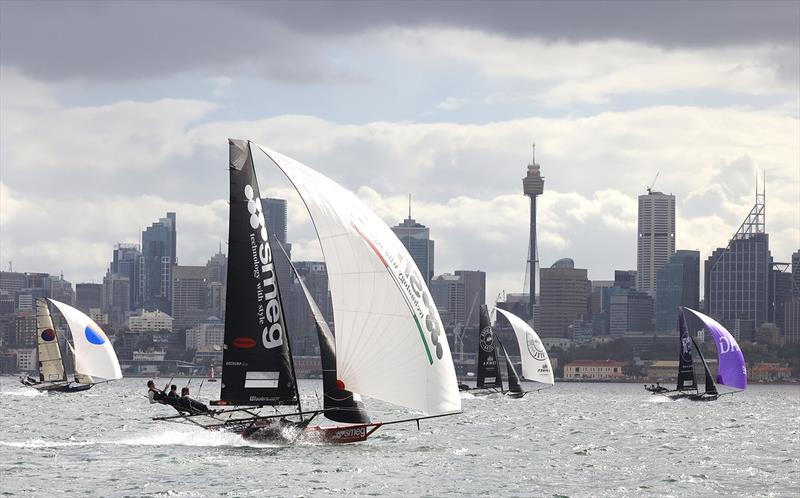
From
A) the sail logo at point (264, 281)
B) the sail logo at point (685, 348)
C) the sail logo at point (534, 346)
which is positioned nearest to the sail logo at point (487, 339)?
the sail logo at point (534, 346)

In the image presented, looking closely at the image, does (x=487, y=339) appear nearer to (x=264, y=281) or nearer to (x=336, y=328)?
(x=264, y=281)

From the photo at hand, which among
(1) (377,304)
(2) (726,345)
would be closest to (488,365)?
(2) (726,345)

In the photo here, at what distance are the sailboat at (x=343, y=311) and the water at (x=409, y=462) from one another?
1624 mm

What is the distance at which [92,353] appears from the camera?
7794cm

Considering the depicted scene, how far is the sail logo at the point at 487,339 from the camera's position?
7931 centimetres

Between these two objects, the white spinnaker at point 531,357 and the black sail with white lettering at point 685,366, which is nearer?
the black sail with white lettering at point 685,366

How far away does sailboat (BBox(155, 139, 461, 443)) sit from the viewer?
33.6 metres

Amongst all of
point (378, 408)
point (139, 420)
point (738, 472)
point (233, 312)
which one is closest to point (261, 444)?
point (233, 312)

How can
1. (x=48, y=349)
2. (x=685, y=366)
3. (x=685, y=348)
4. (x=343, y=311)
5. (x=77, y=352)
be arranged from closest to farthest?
(x=343, y=311), (x=77, y=352), (x=48, y=349), (x=685, y=348), (x=685, y=366)

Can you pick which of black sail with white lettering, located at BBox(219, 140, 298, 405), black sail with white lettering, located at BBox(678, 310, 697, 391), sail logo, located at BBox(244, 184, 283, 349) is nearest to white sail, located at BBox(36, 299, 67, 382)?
black sail with white lettering, located at BBox(678, 310, 697, 391)

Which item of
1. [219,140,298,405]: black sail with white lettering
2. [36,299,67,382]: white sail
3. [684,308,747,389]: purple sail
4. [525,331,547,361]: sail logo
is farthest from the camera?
[525,331,547,361]: sail logo

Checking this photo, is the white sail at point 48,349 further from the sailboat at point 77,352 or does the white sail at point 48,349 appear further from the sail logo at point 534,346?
the sail logo at point 534,346

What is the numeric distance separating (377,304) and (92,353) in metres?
47.1

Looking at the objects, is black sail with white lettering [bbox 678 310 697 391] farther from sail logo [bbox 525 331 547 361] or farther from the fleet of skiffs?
the fleet of skiffs
